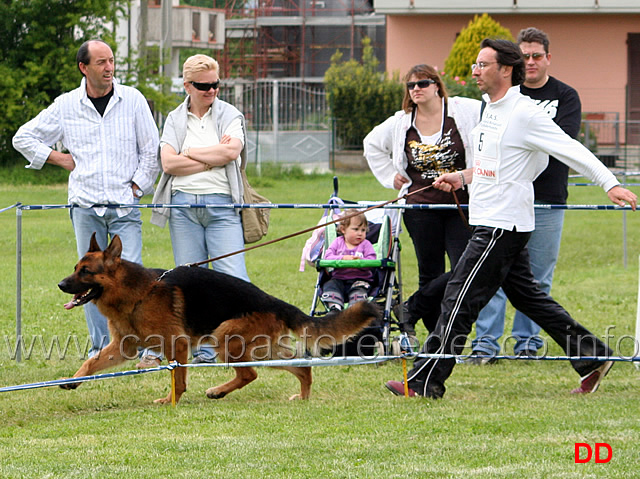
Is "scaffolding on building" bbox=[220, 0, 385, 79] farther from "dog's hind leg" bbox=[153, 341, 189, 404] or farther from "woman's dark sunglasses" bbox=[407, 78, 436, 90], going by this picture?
"dog's hind leg" bbox=[153, 341, 189, 404]

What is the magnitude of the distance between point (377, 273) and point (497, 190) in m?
1.88

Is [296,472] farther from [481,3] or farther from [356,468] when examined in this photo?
[481,3]

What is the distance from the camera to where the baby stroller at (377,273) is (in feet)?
23.4

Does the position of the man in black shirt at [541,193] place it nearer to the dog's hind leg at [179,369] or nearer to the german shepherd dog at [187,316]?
the german shepherd dog at [187,316]

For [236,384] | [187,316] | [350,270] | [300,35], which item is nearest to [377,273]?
[350,270]

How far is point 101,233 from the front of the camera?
695cm

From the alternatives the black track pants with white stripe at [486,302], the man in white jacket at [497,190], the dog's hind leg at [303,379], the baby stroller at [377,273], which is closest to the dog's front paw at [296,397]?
the dog's hind leg at [303,379]

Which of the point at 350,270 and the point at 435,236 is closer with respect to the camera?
the point at 435,236

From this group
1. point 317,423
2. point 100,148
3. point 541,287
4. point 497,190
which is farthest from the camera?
point 541,287

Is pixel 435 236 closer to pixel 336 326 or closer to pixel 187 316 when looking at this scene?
pixel 336 326

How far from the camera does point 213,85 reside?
22.1ft

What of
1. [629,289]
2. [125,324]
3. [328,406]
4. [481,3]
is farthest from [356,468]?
[481,3]

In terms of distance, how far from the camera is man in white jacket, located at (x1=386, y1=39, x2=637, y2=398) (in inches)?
221

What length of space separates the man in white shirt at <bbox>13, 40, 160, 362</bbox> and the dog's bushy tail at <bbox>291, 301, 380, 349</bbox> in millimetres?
1634
